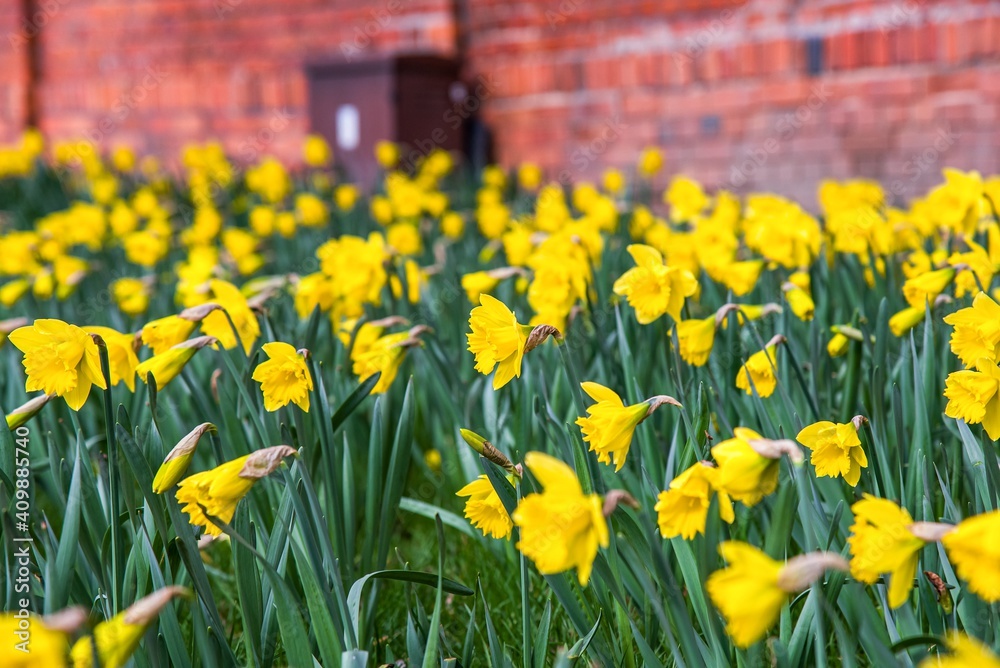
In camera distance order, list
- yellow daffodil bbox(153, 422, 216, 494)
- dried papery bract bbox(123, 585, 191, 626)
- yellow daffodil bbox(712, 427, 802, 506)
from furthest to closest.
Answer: yellow daffodil bbox(153, 422, 216, 494)
yellow daffodil bbox(712, 427, 802, 506)
dried papery bract bbox(123, 585, 191, 626)

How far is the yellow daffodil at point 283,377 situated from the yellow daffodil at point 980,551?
78 cm

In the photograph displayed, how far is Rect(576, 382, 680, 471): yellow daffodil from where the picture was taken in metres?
1.08

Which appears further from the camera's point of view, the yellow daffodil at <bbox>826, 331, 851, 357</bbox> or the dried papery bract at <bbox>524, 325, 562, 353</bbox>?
the yellow daffodil at <bbox>826, 331, 851, 357</bbox>

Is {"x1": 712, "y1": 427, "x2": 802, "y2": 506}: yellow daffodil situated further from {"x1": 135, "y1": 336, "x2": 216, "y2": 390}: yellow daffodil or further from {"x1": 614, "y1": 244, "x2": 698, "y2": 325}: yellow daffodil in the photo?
{"x1": 135, "y1": 336, "x2": 216, "y2": 390}: yellow daffodil

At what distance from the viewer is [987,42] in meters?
4.29

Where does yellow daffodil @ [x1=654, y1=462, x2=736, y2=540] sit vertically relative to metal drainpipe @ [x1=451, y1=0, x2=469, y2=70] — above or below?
below

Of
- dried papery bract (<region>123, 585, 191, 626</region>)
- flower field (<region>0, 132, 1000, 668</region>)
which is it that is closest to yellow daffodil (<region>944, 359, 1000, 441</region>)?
flower field (<region>0, 132, 1000, 668</region>)

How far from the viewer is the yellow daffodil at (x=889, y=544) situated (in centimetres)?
83

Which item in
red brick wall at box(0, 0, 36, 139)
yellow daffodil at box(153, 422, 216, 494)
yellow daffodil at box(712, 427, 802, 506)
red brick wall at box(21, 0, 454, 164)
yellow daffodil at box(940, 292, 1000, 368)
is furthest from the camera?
red brick wall at box(0, 0, 36, 139)

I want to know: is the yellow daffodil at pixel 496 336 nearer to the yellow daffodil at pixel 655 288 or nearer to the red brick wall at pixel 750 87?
the yellow daffodil at pixel 655 288

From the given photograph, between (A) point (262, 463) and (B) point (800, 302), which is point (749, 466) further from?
(B) point (800, 302)

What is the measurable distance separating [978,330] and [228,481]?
0.88m

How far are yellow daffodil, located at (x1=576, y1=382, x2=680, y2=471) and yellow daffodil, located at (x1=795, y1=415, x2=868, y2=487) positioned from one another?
19 cm

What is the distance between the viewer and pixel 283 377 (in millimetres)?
1297
